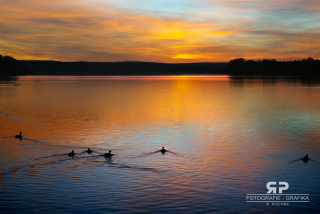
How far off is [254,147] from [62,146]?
54.0ft

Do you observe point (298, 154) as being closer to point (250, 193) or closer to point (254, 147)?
point (254, 147)

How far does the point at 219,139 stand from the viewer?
1239 inches

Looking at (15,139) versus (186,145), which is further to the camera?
(15,139)

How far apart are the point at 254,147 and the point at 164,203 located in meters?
14.5

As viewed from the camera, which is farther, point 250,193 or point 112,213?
point 250,193

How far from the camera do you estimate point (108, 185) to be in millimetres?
18469

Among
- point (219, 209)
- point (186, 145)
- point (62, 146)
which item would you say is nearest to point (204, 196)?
point (219, 209)

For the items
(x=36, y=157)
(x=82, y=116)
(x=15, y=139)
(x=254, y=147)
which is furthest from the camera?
(x=82, y=116)

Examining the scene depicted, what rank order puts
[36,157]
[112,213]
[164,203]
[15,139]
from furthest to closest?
[15,139] < [36,157] < [164,203] < [112,213]

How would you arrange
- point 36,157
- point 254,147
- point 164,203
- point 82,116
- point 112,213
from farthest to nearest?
point 82,116, point 254,147, point 36,157, point 164,203, point 112,213

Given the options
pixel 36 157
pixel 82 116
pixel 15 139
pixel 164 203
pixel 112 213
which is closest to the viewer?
pixel 112 213

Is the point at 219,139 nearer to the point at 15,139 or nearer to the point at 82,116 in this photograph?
the point at 15,139

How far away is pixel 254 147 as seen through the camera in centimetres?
2817

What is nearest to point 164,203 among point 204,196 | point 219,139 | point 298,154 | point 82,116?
point 204,196
